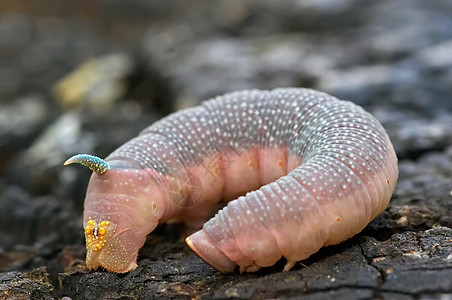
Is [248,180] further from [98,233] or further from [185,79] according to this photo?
[185,79]

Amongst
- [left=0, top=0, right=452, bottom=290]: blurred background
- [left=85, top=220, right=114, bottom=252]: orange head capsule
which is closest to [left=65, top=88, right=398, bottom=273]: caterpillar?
[left=85, top=220, right=114, bottom=252]: orange head capsule

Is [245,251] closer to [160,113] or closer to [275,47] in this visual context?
[160,113]

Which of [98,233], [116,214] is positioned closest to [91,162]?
[116,214]

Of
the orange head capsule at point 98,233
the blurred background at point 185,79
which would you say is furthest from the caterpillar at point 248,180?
the blurred background at point 185,79

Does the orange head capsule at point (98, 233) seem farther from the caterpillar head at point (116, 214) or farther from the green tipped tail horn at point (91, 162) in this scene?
the green tipped tail horn at point (91, 162)

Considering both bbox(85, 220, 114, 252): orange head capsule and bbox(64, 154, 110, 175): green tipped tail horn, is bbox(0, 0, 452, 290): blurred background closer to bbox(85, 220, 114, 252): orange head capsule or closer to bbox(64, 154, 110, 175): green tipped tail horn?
bbox(85, 220, 114, 252): orange head capsule

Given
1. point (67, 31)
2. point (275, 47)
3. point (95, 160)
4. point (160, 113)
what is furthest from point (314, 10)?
point (95, 160)

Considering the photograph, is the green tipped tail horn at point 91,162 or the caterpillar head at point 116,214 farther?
the caterpillar head at point 116,214
